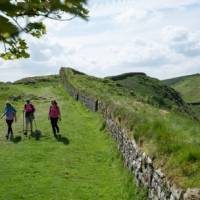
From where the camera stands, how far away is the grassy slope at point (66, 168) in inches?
678

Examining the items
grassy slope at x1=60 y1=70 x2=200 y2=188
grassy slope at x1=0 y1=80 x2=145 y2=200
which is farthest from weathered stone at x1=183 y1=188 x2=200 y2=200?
grassy slope at x1=0 y1=80 x2=145 y2=200

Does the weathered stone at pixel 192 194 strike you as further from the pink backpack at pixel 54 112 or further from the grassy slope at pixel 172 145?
the pink backpack at pixel 54 112

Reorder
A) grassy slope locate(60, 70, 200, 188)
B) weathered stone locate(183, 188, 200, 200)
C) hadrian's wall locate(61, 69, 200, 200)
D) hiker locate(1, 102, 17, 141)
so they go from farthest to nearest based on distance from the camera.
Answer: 1. hiker locate(1, 102, 17, 141)
2. grassy slope locate(60, 70, 200, 188)
3. hadrian's wall locate(61, 69, 200, 200)
4. weathered stone locate(183, 188, 200, 200)

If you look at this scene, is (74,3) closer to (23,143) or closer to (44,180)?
(44,180)

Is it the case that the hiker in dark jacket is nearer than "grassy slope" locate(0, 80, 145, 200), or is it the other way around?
"grassy slope" locate(0, 80, 145, 200)

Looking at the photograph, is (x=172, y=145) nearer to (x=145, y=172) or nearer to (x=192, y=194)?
(x=145, y=172)

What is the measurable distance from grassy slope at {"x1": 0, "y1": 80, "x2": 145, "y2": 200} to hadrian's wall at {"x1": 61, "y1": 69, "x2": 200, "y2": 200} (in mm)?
497

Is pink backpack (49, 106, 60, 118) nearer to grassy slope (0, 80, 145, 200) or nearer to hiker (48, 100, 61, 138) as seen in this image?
hiker (48, 100, 61, 138)

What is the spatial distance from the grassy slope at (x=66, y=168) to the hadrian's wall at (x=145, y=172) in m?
0.50

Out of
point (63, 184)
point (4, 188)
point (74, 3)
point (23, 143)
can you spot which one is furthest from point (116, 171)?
point (74, 3)

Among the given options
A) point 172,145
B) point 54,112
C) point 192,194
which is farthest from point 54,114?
point 192,194

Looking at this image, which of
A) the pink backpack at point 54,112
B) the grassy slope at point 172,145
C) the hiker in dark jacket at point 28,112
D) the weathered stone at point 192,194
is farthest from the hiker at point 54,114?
the weathered stone at point 192,194

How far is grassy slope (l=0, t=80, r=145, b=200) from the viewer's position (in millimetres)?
17219

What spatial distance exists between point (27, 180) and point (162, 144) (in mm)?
6714
